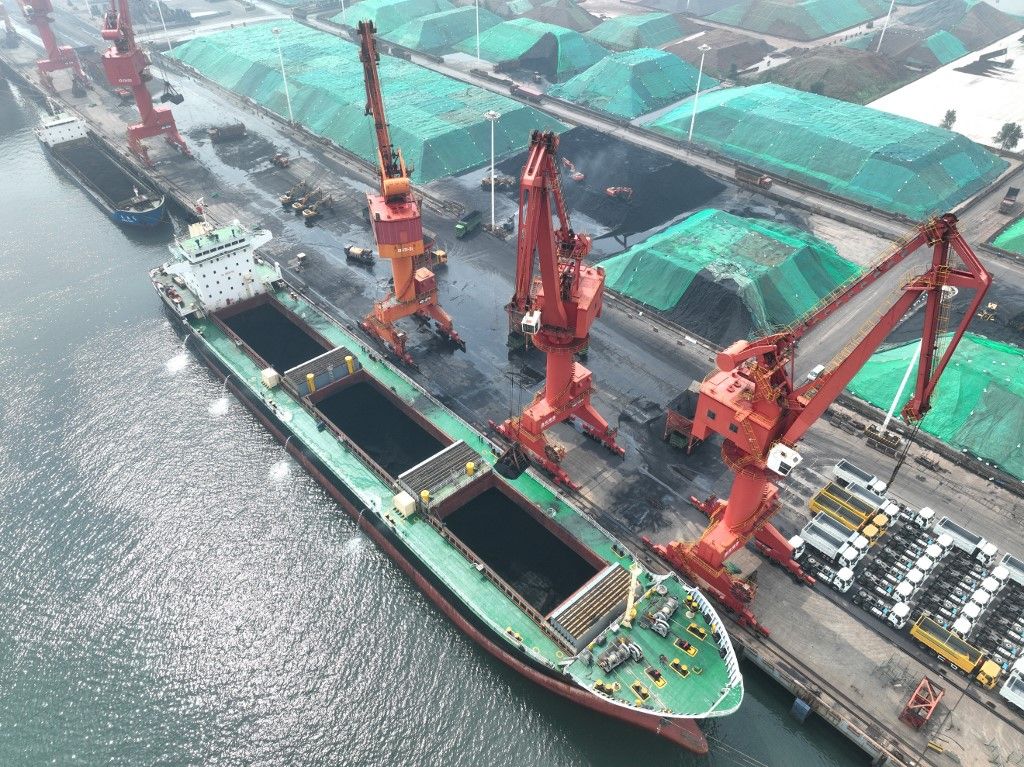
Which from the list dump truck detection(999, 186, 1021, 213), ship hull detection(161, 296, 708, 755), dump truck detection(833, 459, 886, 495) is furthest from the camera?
dump truck detection(999, 186, 1021, 213)

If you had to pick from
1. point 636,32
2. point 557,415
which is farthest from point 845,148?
Answer: point 636,32

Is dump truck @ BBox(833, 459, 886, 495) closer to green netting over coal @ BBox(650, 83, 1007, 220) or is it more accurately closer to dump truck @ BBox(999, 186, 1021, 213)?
green netting over coal @ BBox(650, 83, 1007, 220)

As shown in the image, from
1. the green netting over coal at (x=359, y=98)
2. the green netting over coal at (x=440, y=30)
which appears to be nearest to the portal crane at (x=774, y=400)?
the green netting over coal at (x=359, y=98)

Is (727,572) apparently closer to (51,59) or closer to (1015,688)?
(1015,688)

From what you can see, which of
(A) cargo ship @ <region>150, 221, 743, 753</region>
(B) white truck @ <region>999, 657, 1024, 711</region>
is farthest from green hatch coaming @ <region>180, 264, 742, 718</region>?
(B) white truck @ <region>999, 657, 1024, 711</region>

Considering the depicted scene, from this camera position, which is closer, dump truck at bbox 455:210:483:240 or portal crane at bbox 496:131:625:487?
portal crane at bbox 496:131:625:487

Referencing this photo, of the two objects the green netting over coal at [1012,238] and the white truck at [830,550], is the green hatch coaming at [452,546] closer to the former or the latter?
the white truck at [830,550]
